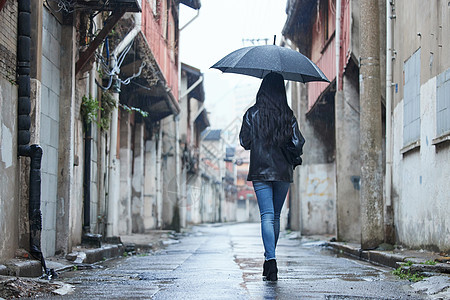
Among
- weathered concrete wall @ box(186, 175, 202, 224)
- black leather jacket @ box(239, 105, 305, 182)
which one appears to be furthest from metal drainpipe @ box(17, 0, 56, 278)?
weathered concrete wall @ box(186, 175, 202, 224)

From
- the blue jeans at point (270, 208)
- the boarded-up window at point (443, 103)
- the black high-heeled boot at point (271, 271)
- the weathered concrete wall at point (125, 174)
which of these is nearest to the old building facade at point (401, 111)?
the boarded-up window at point (443, 103)

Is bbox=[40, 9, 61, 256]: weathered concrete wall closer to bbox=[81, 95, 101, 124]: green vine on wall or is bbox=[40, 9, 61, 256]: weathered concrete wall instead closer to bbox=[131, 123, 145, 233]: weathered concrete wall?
bbox=[81, 95, 101, 124]: green vine on wall

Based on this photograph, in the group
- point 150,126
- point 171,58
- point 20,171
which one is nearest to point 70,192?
point 20,171

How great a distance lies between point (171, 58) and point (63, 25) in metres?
10.6

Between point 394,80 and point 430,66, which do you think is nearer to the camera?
point 430,66

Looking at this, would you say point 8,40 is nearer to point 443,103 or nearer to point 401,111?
point 443,103

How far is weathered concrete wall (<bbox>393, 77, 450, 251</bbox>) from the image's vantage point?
8414 mm

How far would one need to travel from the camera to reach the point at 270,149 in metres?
6.35

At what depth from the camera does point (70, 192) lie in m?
9.16

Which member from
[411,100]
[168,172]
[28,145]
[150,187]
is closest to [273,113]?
[28,145]

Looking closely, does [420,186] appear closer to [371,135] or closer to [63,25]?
[371,135]

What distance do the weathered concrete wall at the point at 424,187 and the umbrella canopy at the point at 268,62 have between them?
238 cm

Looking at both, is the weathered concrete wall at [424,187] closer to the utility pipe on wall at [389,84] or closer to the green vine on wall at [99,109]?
the utility pipe on wall at [389,84]

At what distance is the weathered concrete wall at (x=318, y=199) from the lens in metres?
21.0
